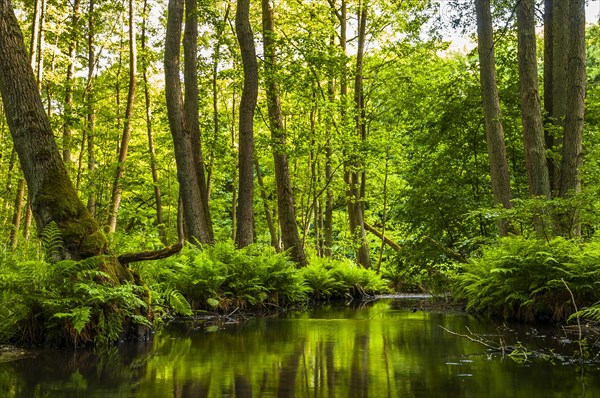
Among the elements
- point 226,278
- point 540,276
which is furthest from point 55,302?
point 540,276

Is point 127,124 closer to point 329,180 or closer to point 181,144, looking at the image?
point 181,144

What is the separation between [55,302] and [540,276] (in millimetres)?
6252

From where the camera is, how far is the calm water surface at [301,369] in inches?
163

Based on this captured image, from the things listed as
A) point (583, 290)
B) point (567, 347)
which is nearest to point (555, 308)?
point (583, 290)

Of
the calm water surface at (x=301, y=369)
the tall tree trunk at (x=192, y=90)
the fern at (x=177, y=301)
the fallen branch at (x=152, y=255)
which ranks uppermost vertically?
the tall tree trunk at (x=192, y=90)

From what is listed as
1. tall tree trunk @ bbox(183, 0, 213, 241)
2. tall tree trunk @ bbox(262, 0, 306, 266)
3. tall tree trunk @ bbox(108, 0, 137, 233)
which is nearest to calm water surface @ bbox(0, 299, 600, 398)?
tall tree trunk @ bbox(183, 0, 213, 241)

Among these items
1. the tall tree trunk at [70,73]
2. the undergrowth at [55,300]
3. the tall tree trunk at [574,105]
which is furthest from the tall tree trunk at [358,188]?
the undergrowth at [55,300]

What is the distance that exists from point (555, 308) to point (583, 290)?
0.52m

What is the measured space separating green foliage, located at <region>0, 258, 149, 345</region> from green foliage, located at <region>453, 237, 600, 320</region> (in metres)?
5.12

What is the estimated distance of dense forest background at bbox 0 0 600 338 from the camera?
1095 centimetres

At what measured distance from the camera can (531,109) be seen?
35.7ft

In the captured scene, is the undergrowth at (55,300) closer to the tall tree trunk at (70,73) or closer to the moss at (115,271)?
the moss at (115,271)

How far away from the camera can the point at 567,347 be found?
19.9 ft

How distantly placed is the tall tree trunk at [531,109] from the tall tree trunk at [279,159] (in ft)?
21.6
